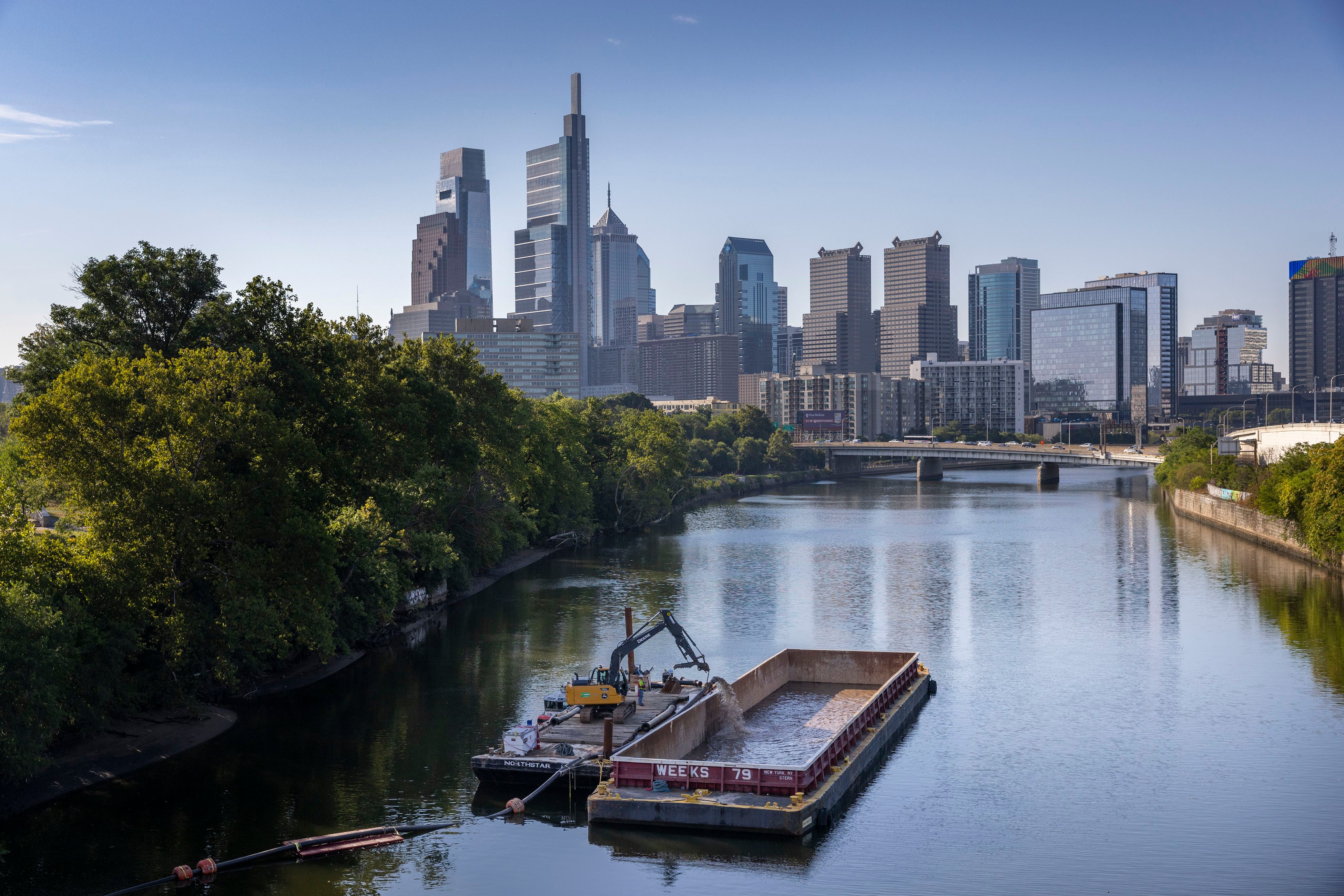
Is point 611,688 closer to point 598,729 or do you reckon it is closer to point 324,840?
point 598,729

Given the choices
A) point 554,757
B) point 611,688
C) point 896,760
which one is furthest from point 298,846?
point 896,760

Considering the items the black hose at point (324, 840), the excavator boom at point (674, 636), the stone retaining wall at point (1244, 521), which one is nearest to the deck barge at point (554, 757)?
the black hose at point (324, 840)

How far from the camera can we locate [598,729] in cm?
4362

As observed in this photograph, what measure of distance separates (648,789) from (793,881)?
5996 mm

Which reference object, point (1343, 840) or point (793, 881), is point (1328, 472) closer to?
point (1343, 840)

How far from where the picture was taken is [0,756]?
1364 inches

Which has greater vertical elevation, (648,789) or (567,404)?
(567,404)

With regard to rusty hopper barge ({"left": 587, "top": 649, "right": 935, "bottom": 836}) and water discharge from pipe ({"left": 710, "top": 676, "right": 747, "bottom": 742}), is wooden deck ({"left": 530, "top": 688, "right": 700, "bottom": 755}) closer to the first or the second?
rusty hopper barge ({"left": 587, "top": 649, "right": 935, "bottom": 836})

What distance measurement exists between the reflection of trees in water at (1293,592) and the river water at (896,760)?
0.45m

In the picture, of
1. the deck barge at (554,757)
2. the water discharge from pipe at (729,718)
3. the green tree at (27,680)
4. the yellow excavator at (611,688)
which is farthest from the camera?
the water discharge from pipe at (729,718)

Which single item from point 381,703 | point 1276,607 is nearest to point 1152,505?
point 1276,607

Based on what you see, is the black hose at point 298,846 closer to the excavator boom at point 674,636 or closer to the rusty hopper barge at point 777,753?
the rusty hopper barge at point 777,753

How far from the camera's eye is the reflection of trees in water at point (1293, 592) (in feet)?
199

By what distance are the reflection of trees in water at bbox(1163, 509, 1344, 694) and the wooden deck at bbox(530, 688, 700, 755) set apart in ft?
100
